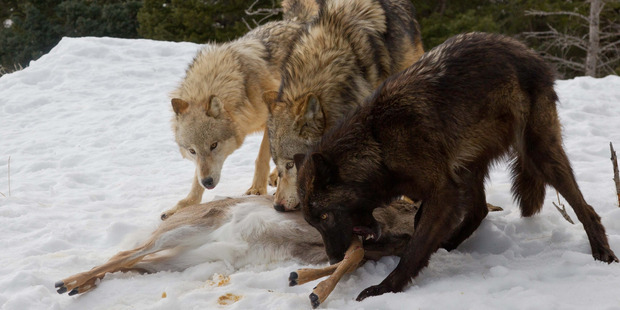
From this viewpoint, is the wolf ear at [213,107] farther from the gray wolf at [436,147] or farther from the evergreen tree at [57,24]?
the evergreen tree at [57,24]

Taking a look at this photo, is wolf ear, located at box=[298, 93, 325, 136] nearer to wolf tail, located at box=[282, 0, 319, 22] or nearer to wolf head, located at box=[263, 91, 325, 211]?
wolf head, located at box=[263, 91, 325, 211]

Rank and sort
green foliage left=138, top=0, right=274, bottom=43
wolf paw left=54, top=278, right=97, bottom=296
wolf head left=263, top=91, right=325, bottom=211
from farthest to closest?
green foliage left=138, top=0, right=274, bottom=43
wolf head left=263, top=91, right=325, bottom=211
wolf paw left=54, top=278, right=97, bottom=296

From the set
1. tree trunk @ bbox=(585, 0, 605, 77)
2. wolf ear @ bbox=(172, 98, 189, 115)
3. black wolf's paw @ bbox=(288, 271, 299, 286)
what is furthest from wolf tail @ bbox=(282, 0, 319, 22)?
tree trunk @ bbox=(585, 0, 605, 77)

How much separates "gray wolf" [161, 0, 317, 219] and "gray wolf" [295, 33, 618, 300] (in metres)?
1.93

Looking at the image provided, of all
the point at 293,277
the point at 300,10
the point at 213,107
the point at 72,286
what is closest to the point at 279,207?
the point at 293,277

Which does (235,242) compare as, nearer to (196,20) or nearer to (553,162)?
(553,162)

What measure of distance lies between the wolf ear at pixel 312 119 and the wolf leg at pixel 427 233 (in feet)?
4.38

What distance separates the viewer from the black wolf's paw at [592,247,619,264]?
3.56 meters

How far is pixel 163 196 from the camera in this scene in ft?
20.3

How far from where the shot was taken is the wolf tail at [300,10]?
7223mm

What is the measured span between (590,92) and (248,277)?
748 cm

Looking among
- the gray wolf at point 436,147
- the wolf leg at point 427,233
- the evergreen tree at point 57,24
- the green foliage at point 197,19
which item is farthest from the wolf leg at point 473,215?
the evergreen tree at point 57,24

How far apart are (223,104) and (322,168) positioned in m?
2.33

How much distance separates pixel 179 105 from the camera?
560cm
